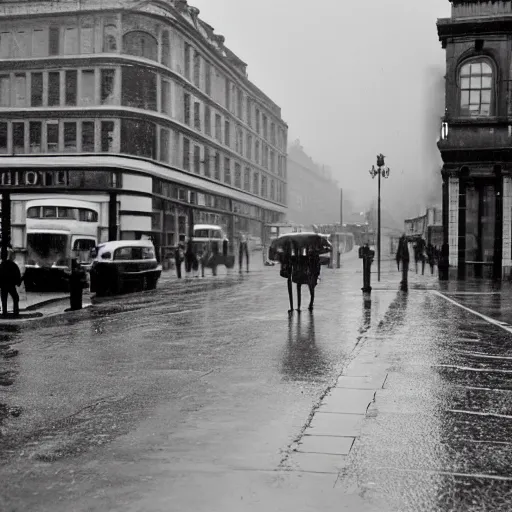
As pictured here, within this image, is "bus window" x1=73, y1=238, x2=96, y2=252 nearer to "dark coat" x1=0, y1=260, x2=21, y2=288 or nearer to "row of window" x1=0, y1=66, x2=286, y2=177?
"dark coat" x1=0, y1=260, x2=21, y2=288

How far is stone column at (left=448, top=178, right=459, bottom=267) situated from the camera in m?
30.5

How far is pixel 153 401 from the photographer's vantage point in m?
7.04

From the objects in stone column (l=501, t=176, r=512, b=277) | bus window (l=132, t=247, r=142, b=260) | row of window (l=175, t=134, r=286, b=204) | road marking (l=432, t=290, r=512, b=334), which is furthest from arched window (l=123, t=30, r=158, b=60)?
road marking (l=432, t=290, r=512, b=334)

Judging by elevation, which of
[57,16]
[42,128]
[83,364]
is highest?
[57,16]

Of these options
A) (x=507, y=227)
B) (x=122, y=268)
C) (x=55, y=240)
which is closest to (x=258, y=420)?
(x=122, y=268)

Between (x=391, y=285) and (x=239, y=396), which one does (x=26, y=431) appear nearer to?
(x=239, y=396)

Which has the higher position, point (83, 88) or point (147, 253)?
point (83, 88)

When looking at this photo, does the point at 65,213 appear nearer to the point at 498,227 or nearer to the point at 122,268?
the point at 122,268

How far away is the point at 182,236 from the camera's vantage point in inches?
1801

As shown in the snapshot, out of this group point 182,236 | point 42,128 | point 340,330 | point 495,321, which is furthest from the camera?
point 182,236

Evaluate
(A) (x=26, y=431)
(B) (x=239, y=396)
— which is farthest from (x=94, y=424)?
(B) (x=239, y=396)

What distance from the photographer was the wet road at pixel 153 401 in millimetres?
4652

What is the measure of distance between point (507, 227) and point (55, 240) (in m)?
18.5

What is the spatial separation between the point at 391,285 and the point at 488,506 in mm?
22142
